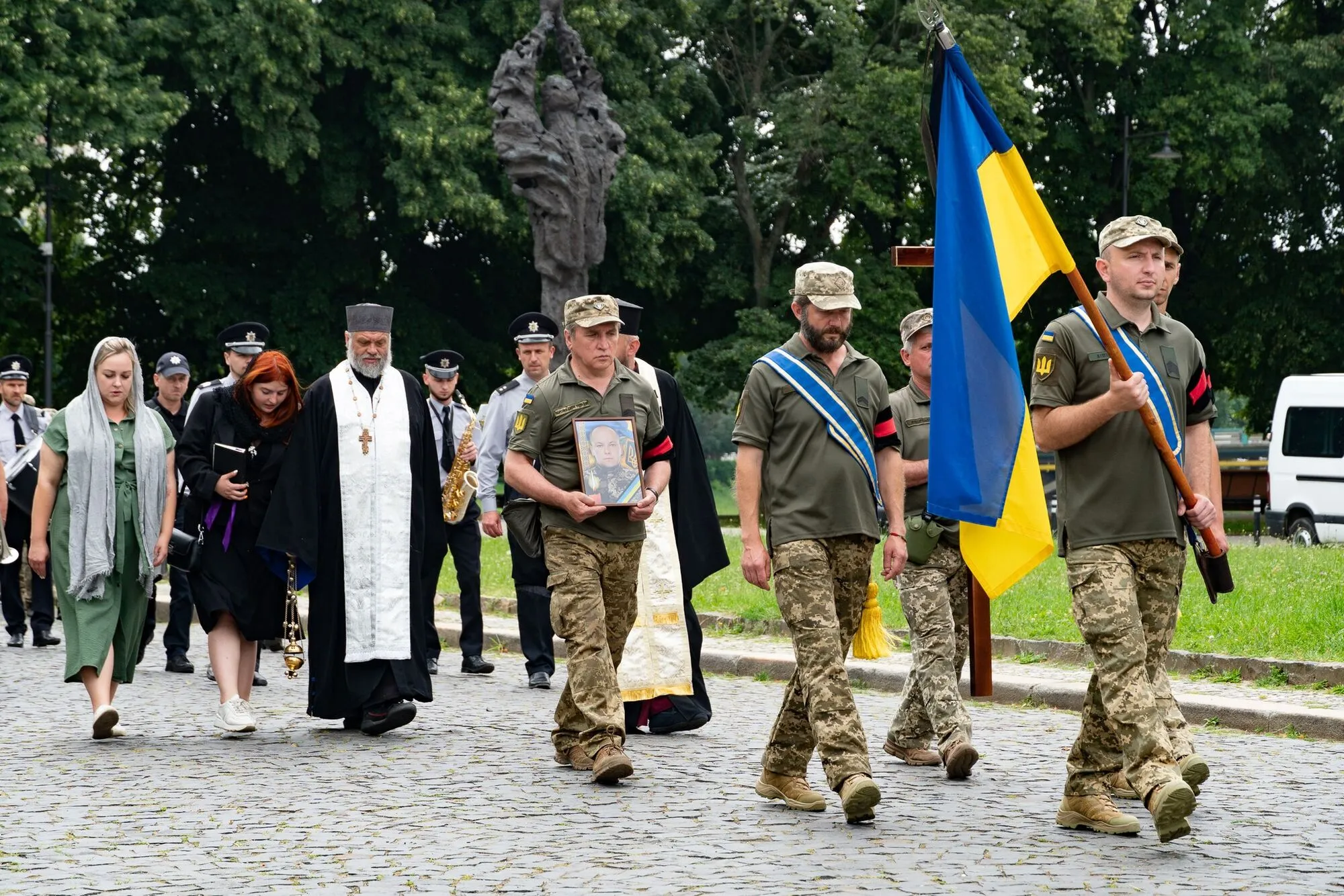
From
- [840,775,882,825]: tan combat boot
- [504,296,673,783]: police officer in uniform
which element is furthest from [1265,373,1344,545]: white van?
[840,775,882,825]: tan combat boot

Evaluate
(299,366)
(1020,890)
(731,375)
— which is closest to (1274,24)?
(731,375)

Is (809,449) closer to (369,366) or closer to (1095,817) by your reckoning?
(1095,817)

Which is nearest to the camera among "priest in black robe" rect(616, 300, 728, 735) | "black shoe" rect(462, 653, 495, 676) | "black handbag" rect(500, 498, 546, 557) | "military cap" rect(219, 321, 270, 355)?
"black handbag" rect(500, 498, 546, 557)

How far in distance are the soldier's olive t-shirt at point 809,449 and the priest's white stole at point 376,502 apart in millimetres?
2817

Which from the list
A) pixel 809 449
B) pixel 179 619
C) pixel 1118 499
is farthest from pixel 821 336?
pixel 179 619

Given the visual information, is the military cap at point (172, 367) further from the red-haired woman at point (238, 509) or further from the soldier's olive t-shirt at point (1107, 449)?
the soldier's olive t-shirt at point (1107, 449)

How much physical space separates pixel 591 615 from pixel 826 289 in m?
1.79

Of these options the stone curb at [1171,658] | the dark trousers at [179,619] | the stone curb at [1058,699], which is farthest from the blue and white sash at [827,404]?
the dark trousers at [179,619]

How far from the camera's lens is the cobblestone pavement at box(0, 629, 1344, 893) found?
5.82 metres

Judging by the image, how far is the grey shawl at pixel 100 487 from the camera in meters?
9.14

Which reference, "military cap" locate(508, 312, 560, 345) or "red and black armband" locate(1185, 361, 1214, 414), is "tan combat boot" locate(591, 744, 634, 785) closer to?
"red and black armband" locate(1185, 361, 1214, 414)

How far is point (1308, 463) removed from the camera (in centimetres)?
2522

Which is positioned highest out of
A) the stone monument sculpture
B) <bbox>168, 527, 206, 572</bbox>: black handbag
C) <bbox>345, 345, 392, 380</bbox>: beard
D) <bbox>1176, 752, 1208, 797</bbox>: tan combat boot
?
the stone monument sculpture

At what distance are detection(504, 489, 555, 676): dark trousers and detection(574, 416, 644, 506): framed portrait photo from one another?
3015 mm
